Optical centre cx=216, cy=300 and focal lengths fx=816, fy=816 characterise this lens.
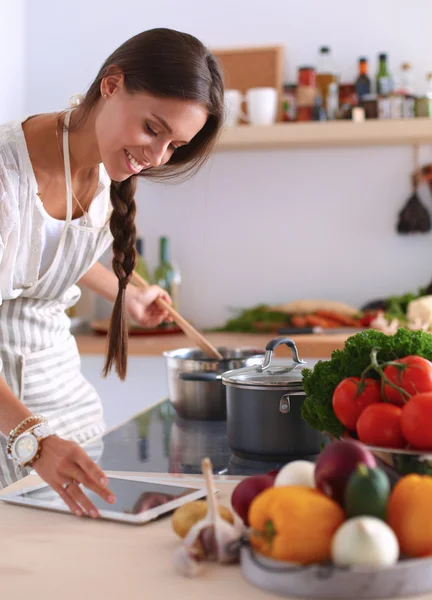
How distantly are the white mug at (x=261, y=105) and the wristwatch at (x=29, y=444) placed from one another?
2.32 meters

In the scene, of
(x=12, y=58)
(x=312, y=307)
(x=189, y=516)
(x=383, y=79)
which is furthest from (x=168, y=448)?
(x=12, y=58)

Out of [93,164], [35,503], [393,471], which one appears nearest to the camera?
[393,471]

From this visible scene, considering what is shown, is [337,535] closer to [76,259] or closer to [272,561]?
[272,561]

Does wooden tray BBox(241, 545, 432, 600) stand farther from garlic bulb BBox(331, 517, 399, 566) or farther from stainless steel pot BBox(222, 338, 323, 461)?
stainless steel pot BBox(222, 338, 323, 461)

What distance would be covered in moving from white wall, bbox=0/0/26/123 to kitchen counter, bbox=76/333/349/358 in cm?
110

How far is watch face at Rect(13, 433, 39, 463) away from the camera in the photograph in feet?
3.40

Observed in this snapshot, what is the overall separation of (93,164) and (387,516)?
107cm

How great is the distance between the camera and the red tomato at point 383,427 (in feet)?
2.92

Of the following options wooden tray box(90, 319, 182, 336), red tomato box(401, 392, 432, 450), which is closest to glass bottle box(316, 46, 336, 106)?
wooden tray box(90, 319, 182, 336)

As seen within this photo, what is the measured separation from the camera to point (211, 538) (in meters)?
0.79

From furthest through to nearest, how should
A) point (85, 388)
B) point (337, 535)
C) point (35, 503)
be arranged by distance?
point (85, 388) < point (35, 503) < point (337, 535)

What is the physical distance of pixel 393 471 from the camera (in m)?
0.84

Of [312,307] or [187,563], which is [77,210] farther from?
[312,307]

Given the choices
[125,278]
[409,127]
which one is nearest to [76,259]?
[125,278]
